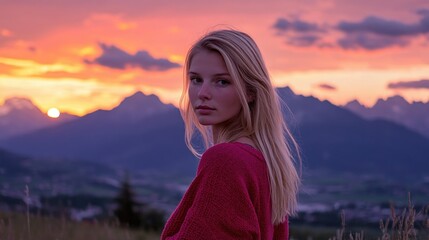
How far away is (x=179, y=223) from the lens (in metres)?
2.52

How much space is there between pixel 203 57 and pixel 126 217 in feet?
68.6

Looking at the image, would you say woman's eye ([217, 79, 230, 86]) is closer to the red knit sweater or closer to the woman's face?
the woman's face

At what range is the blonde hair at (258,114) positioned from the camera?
8.39 feet

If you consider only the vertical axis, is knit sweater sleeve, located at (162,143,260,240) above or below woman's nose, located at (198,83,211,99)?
below

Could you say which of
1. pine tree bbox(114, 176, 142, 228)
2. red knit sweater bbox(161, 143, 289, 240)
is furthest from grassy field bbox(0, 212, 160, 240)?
pine tree bbox(114, 176, 142, 228)

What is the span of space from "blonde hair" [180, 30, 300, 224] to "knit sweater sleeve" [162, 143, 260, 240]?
0.15 metres

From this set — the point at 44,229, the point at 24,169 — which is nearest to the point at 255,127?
the point at 44,229

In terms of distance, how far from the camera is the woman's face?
260 centimetres

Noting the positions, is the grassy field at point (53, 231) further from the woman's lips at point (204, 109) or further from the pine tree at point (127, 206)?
the pine tree at point (127, 206)

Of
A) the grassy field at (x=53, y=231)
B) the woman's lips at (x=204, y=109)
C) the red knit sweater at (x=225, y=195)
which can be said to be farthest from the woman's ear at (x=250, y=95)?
the grassy field at (x=53, y=231)

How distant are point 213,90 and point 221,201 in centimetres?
43

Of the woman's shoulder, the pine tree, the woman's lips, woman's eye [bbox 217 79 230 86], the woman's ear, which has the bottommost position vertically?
the pine tree

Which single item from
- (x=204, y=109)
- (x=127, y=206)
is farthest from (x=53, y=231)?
(x=127, y=206)

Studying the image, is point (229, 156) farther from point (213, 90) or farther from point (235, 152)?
point (213, 90)
